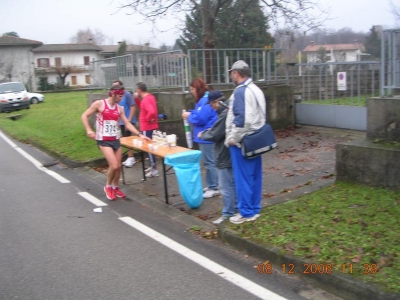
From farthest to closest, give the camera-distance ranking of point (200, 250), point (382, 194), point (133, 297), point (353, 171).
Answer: point (353, 171)
point (382, 194)
point (200, 250)
point (133, 297)

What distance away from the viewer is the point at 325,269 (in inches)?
173

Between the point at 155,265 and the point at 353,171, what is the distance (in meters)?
3.69

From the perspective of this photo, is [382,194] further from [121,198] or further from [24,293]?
[24,293]

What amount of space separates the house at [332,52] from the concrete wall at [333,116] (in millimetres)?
12353

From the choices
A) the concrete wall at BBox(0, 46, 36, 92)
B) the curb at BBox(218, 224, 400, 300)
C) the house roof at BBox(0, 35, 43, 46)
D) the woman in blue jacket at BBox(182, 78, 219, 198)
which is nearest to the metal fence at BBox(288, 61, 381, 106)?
the woman in blue jacket at BBox(182, 78, 219, 198)

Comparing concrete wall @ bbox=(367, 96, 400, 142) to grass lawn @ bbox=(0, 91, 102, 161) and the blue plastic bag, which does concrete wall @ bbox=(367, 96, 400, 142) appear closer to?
the blue plastic bag

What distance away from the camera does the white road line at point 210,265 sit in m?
4.29

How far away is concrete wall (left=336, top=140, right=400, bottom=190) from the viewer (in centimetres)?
652

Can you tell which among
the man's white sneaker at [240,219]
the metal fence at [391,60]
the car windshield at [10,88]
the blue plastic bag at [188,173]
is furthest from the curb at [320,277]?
the car windshield at [10,88]

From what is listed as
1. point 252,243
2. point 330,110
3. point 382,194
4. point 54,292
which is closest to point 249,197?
point 252,243

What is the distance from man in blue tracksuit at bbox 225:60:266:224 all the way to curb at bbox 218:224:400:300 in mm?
491

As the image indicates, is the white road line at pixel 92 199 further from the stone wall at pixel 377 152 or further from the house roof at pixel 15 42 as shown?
the house roof at pixel 15 42

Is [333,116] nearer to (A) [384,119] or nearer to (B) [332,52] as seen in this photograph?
(A) [384,119]

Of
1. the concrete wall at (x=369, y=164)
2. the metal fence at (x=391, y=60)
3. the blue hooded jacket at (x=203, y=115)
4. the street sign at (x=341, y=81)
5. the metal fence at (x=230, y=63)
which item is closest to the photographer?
the concrete wall at (x=369, y=164)
